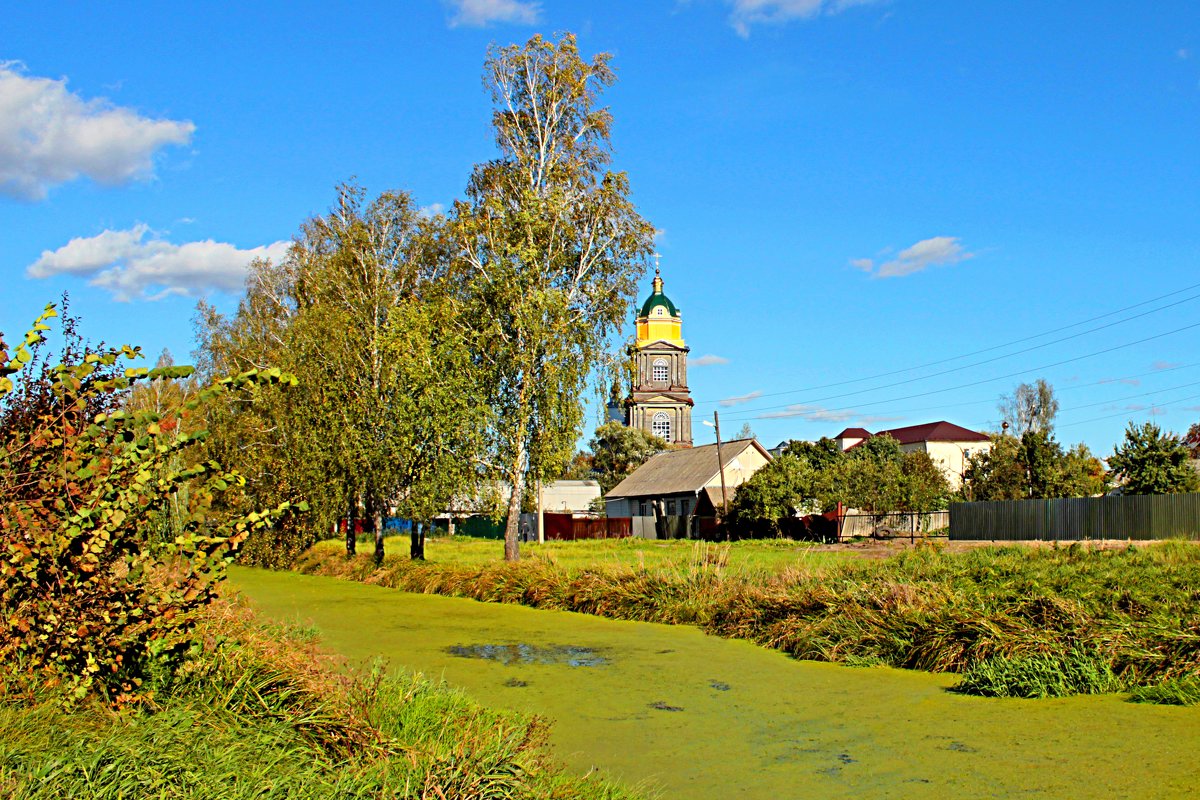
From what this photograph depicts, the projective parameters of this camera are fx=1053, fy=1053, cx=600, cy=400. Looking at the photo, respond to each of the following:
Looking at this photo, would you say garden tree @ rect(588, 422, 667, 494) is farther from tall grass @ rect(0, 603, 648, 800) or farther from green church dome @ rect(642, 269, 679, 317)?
tall grass @ rect(0, 603, 648, 800)

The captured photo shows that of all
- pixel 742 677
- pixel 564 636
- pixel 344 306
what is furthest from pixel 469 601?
pixel 344 306

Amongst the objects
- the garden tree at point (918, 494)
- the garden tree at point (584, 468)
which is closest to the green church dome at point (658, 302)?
the garden tree at point (584, 468)

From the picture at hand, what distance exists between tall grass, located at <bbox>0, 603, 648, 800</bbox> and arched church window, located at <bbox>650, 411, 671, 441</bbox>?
85.6 metres

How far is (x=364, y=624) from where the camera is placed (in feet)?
44.1

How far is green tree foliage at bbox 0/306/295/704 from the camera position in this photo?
15.2 ft

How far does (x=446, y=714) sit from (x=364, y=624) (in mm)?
7444

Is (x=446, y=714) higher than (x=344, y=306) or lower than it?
lower

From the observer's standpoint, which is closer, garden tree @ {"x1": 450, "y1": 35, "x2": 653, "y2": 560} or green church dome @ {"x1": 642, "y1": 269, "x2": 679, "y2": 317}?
garden tree @ {"x1": 450, "y1": 35, "x2": 653, "y2": 560}

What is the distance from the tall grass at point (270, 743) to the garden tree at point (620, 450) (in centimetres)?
7288

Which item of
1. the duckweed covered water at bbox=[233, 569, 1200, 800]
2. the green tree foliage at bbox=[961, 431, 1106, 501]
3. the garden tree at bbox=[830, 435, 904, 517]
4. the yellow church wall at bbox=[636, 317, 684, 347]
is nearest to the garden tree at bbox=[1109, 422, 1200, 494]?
the green tree foliage at bbox=[961, 431, 1106, 501]

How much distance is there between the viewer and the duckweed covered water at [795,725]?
19.2 ft

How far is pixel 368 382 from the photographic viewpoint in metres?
25.7

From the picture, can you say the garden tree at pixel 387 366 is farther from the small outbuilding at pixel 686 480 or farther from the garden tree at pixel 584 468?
the garden tree at pixel 584 468

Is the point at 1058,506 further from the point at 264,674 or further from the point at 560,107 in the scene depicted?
the point at 264,674
